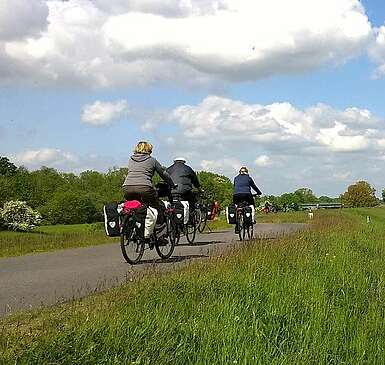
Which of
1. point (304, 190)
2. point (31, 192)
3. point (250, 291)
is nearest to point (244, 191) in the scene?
point (250, 291)

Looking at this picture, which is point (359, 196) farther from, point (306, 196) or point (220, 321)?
point (220, 321)

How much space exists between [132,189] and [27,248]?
7.17m

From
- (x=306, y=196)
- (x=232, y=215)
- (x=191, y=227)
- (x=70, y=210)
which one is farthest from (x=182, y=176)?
(x=306, y=196)

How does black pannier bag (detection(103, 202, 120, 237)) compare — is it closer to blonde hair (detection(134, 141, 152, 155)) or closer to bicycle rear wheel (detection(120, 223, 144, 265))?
bicycle rear wheel (detection(120, 223, 144, 265))

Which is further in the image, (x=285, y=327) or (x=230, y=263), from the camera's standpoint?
(x=230, y=263)

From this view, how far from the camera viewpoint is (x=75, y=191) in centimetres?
11138

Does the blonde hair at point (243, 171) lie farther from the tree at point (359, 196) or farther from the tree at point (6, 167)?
the tree at point (359, 196)

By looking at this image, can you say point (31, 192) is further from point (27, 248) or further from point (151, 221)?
point (151, 221)

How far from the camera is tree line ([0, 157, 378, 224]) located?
99.4 meters

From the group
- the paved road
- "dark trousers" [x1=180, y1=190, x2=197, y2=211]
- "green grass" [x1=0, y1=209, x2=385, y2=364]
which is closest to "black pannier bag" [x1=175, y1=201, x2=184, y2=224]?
the paved road

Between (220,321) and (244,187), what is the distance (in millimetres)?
10894

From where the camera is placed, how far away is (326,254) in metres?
12.9

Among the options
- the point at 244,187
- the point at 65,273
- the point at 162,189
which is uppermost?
the point at 244,187

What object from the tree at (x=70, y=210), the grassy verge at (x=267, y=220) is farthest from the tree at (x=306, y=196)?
the grassy verge at (x=267, y=220)
